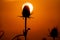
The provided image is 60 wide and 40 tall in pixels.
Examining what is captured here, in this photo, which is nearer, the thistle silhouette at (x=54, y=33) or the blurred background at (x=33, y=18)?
the thistle silhouette at (x=54, y=33)

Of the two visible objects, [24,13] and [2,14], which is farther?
[2,14]

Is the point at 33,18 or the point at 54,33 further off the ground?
the point at 33,18

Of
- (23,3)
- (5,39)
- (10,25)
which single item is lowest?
(5,39)

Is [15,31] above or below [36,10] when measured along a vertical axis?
below

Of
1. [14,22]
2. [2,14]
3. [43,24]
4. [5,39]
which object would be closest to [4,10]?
[2,14]

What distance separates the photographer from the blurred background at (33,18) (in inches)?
58.7

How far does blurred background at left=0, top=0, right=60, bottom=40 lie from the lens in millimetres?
1490

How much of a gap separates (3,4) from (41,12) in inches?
14.8

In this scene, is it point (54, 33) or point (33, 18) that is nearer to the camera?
point (54, 33)

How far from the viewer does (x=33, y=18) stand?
1.50m

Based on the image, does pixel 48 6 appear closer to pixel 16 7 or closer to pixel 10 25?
pixel 16 7

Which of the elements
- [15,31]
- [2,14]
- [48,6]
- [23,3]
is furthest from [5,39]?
[48,6]

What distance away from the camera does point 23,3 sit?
1.50 metres

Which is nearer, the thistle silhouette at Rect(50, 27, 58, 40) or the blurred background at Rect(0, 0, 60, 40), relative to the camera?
the thistle silhouette at Rect(50, 27, 58, 40)
